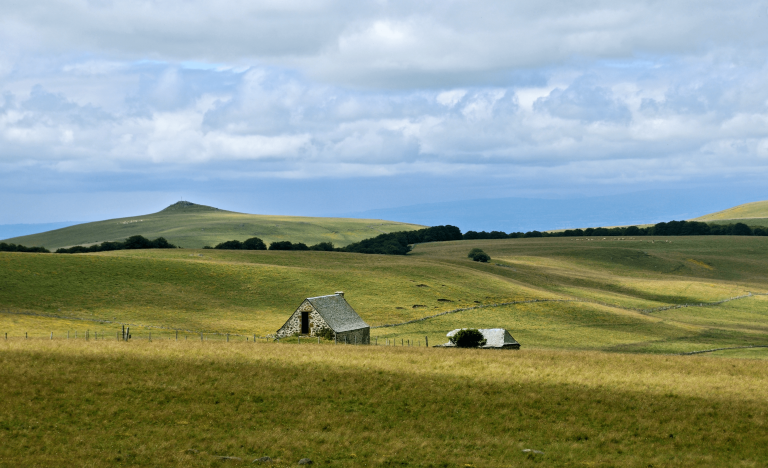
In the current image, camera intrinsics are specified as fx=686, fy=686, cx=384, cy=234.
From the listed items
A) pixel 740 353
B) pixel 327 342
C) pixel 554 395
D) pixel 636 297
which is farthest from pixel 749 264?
pixel 554 395

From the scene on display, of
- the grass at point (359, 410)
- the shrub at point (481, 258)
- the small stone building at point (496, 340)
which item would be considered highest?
the shrub at point (481, 258)

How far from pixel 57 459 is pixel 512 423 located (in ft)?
57.8

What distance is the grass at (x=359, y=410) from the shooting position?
25266 mm

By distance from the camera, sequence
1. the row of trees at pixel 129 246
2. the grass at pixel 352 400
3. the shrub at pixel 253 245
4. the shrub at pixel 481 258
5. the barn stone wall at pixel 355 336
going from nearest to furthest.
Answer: the grass at pixel 352 400
the barn stone wall at pixel 355 336
the row of trees at pixel 129 246
the shrub at pixel 481 258
the shrub at pixel 253 245

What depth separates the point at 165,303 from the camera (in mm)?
79812

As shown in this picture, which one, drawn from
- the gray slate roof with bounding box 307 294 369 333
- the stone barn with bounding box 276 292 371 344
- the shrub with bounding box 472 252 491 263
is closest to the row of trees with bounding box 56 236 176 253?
the shrub with bounding box 472 252 491 263

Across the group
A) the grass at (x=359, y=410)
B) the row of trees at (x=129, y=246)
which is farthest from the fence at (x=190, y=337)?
the row of trees at (x=129, y=246)

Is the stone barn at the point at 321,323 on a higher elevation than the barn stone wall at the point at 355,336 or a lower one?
higher

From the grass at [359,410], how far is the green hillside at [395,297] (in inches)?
1078

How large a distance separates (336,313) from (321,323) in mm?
2765

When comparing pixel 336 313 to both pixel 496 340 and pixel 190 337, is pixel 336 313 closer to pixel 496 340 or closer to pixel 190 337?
pixel 190 337

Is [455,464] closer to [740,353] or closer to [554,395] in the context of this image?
[554,395]

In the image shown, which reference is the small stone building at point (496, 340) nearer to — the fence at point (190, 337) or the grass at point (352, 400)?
the fence at point (190, 337)

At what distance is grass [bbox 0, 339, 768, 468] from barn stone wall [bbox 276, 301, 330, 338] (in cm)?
1769
